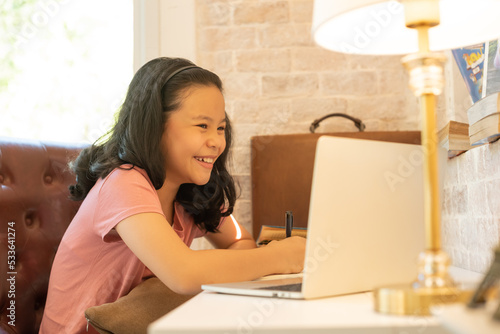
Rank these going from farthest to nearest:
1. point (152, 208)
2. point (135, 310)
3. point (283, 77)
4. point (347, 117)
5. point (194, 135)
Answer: point (283, 77) < point (347, 117) < point (194, 135) < point (152, 208) < point (135, 310)

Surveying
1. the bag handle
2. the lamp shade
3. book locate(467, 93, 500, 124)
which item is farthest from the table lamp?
the bag handle

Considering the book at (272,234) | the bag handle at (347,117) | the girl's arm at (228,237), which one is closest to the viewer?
the book at (272,234)

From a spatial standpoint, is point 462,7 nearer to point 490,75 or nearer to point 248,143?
point 490,75

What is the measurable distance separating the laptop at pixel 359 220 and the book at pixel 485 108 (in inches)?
9.3

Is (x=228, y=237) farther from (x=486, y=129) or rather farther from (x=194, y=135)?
(x=486, y=129)

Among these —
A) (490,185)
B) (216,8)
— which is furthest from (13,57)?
(490,185)

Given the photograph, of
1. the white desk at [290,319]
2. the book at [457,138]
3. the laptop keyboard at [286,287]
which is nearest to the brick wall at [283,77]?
the book at [457,138]

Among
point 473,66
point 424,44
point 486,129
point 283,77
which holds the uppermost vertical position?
point 283,77

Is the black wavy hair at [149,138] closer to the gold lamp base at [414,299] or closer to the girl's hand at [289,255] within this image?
the girl's hand at [289,255]

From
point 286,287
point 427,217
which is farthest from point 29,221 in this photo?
point 427,217

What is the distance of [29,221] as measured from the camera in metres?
1.47

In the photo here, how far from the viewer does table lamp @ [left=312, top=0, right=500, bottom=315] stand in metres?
0.66

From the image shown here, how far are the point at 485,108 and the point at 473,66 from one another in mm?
366

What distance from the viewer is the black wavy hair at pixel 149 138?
4.57ft
